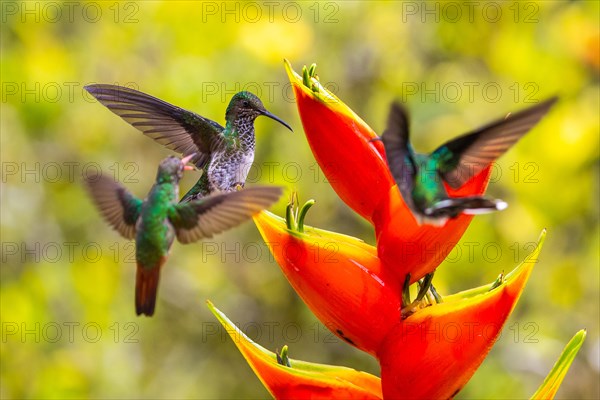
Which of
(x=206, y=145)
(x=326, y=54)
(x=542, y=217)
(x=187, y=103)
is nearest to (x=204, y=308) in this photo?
(x=187, y=103)

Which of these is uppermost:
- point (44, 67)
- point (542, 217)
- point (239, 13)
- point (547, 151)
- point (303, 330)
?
point (239, 13)

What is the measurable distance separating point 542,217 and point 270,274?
3.16 feet

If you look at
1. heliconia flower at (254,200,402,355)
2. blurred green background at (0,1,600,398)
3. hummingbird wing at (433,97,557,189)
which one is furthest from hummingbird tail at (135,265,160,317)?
blurred green background at (0,1,600,398)

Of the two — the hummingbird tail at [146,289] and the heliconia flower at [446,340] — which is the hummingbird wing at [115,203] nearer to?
the hummingbird tail at [146,289]

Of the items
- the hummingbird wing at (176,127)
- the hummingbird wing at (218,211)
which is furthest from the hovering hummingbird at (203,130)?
the hummingbird wing at (218,211)

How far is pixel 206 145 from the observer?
1.28 m

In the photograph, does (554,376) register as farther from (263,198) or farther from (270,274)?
(270,274)

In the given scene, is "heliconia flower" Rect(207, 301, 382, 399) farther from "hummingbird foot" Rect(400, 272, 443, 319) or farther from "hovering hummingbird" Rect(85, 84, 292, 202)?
"hovering hummingbird" Rect(85, 84, 292, 202)

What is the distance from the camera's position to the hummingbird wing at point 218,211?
0.92m

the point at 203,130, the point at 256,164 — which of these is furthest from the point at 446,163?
the point at 256,164

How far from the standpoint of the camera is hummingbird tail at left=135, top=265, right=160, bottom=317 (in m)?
1.00

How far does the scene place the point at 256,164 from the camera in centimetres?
288

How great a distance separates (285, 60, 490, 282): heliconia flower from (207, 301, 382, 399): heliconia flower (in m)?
0.14

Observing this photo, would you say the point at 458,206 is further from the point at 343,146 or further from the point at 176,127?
the point at 176,127
